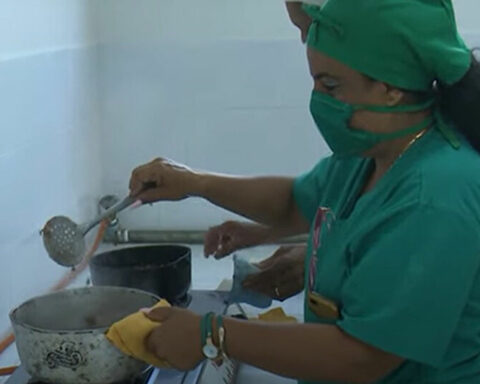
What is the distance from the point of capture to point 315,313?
3.27 ft

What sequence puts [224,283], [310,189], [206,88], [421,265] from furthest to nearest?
[206,88] < [224,283] < [310,189] < [421,265]

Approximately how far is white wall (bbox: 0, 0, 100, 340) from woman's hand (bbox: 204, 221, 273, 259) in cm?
39

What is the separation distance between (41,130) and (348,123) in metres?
0.92

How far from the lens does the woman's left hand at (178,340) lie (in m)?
0.93

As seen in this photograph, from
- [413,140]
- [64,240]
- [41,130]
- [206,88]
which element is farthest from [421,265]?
[206,88]

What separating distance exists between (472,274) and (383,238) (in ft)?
0.34

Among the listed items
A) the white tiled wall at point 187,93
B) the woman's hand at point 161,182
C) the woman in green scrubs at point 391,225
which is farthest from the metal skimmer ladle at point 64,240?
the woman in green scrubs at point 391,225

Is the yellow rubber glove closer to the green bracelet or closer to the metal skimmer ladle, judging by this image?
the green bracelet

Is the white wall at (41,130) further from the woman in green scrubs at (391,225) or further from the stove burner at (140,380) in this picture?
the woman in green scrubs at (391,225)

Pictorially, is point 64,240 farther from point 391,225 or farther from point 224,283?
point 391,225

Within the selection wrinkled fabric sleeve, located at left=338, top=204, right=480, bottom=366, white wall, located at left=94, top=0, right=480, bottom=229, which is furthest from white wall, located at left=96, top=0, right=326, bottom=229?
wrinkled fabric sleeve, located at left=338, top=204, right=480, bottom=366

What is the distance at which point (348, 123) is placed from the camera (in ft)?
3.00

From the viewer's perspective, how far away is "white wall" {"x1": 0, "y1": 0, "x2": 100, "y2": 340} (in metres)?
1.49

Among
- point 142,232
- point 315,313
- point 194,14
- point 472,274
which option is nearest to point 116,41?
point 194,14
